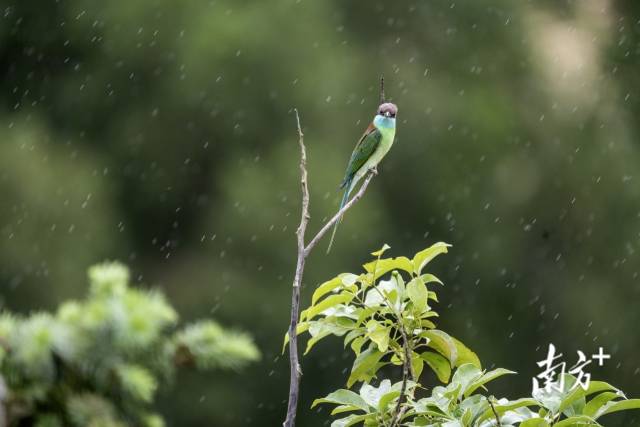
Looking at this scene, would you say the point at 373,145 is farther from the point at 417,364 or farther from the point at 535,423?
the point at 535,423

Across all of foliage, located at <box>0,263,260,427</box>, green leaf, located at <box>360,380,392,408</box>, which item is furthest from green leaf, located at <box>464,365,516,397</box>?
foliage, located at <box>0,263,260,427</box>

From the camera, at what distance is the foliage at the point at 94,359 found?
136cm

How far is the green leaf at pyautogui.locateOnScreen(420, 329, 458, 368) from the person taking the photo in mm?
1156

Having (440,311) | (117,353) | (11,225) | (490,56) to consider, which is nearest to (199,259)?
(11,225)

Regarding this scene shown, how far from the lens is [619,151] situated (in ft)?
25.2

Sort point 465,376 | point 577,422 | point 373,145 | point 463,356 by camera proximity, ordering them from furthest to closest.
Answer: point 373,145
point 463,356
point 465,376
point 577,422

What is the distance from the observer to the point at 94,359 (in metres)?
1.42

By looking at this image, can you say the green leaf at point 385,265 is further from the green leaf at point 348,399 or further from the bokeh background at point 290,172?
the bokeh background at point 290,172

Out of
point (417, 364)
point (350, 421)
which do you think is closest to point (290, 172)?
point (417, 364)

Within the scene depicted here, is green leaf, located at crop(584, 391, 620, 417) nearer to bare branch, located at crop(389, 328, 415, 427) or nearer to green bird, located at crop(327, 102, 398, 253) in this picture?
bare branch, located at crop(389, 328, 415, 427)

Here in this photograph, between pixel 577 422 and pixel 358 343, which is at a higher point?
pixel 358 343

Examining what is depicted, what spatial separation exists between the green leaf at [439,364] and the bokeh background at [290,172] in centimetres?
539

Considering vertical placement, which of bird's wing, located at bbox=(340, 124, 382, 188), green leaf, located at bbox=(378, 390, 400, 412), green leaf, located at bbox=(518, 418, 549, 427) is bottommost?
green leaf, located at bbox=(518, 418, 549, 427)

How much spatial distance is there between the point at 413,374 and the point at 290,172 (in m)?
5.75
